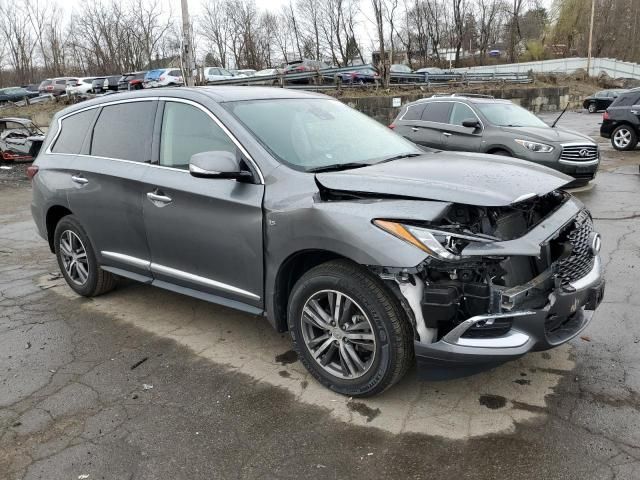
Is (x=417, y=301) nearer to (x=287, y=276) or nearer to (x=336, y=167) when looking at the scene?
(x=287, y=276)

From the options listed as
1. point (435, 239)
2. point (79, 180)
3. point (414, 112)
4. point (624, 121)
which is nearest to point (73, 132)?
point (79, 180)

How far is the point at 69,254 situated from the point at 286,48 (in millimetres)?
72479

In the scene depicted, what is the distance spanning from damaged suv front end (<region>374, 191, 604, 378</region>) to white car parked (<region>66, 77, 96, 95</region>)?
33222mm

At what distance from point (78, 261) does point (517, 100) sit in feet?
98.4

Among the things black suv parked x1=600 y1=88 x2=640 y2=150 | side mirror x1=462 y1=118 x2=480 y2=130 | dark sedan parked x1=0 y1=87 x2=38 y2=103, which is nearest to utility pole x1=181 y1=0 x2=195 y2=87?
side mirror x1=462 y1=118 x2=480 y2=130

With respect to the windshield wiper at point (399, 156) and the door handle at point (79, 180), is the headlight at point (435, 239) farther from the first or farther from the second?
the door handle at point (79, 180)

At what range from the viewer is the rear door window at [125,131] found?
425cm

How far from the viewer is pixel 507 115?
33.7ft

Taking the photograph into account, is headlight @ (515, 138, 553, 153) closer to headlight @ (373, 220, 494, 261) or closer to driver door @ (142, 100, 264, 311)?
driver door @ (142, 100, 264, 311)

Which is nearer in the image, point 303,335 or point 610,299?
point 303,335

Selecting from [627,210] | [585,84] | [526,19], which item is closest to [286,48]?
[526,19]

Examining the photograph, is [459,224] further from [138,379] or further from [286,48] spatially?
[286,48]

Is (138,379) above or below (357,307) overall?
below

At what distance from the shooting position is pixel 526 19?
224 feet
